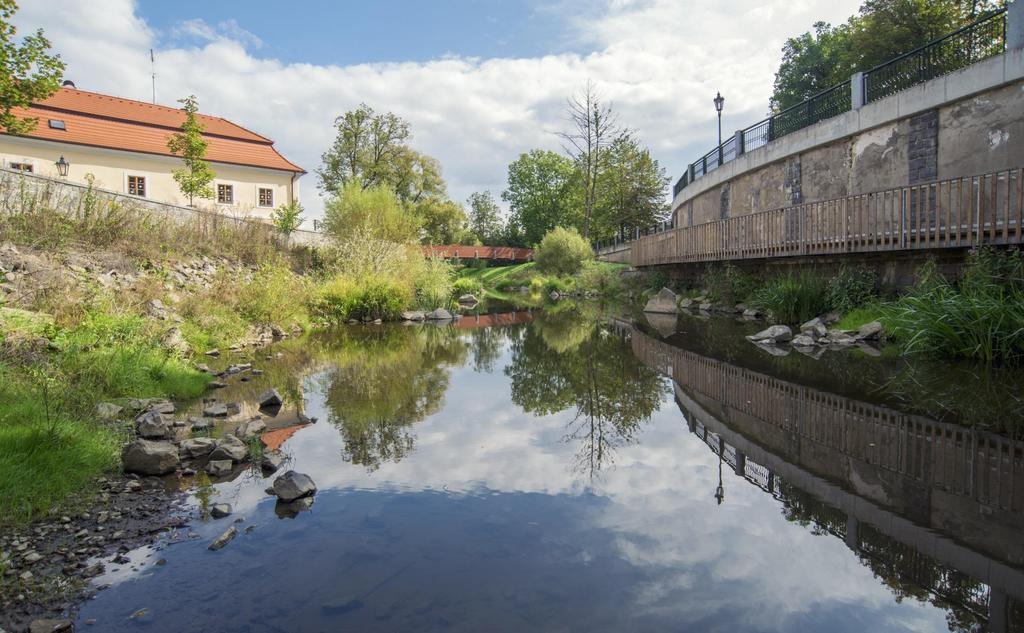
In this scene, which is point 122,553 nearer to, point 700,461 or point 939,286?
point 700,461

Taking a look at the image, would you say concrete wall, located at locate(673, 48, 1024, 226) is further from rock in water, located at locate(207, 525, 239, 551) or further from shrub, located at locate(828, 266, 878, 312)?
rock in water, located at locate(207, 525, 239, 551)

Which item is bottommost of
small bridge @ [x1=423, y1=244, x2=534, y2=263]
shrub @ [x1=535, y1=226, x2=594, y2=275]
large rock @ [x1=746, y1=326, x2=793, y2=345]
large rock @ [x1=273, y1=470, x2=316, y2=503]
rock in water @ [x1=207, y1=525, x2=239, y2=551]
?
rock in water @ [x1=207, y1=525, x2=239, y2=551]

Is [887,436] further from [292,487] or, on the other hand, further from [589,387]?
[292,487]

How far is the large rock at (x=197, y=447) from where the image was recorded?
5590mm

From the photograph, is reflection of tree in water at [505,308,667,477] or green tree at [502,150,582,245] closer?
reflection of tree in water at [505,308,667,477]

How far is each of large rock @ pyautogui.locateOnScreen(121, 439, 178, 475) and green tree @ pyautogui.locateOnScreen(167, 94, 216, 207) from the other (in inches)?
1234

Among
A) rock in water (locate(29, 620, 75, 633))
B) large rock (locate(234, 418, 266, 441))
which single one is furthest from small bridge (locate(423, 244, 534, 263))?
Answer: rock in water (locate(29, 620, 75, 633))

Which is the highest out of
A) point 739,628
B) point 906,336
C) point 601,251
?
point 601,251

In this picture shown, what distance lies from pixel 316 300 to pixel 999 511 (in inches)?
711

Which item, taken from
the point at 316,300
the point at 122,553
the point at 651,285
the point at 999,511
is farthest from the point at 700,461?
the point at 651,285

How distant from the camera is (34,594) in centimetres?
318

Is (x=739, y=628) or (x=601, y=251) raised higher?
(x=601, y=251)

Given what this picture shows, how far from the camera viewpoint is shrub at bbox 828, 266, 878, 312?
45.7 feet

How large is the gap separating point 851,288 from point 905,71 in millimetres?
6086
